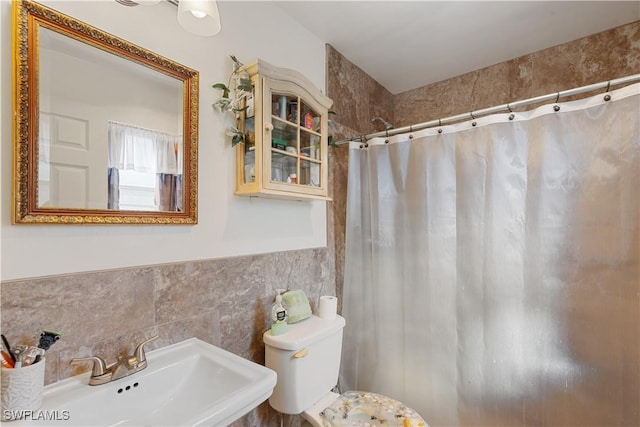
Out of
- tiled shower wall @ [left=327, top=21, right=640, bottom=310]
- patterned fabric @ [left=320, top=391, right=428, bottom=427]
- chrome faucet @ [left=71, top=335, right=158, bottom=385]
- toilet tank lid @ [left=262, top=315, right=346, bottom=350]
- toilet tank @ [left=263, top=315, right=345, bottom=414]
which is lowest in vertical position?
patterned fabric @ [left=320, top=391, right=428, bottom=427]

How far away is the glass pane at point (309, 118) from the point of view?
1.45 meters

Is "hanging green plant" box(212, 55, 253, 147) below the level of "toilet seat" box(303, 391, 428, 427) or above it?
above

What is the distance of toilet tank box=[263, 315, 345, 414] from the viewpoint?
4.09 ft

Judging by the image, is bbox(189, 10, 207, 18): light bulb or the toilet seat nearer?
bbox(189, 10, 207, 18): light bulb

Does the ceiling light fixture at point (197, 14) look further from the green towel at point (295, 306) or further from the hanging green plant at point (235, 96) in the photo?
the green towel at point (295, 306)

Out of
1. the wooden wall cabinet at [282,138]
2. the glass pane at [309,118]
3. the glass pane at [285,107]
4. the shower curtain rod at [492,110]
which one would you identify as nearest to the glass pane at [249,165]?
the wooden wall cabinet at [282,138]

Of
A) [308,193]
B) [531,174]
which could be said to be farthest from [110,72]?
[531,174]

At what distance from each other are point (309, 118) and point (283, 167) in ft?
1.00

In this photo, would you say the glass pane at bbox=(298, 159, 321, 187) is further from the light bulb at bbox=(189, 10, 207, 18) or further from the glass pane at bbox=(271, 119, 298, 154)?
the light bulb at bbox=(189, 10, 207, 18)

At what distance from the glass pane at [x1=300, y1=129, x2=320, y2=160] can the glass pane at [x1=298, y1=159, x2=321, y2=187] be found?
0.12ft

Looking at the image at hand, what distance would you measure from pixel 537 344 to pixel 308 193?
1243 millimetres

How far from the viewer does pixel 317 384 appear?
1.36m

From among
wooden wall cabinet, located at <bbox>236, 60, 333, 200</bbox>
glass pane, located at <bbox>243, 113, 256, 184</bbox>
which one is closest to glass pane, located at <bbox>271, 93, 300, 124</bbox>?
wooden wall cabinet, located at <bbox>236, 60, 333, 200</bbox>

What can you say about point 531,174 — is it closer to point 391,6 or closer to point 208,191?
point 391,6
